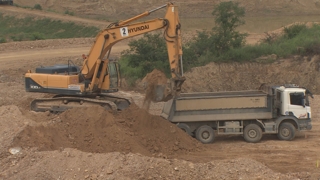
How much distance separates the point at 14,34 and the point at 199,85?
78.3ft

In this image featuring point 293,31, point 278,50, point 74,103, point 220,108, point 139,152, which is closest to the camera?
point 139,152

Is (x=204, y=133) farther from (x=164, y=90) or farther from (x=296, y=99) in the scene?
(x=296, y=99)

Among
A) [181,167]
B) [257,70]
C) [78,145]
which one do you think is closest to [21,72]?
[257,70]

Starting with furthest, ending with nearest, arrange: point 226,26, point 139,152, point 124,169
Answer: point 226,26 → point 139,152 → point 124,169

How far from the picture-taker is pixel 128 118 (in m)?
15.7

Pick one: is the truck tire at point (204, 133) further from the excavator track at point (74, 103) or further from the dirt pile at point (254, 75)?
the dirt pile at point (254, 75)

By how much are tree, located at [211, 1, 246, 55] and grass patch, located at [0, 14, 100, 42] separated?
17.5 meters

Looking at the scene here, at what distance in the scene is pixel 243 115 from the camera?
1590 cm

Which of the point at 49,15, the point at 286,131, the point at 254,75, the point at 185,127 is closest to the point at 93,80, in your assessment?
the point at 185,127

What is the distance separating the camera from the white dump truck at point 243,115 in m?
15.9

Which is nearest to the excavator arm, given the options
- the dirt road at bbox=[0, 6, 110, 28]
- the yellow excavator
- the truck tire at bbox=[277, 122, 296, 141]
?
the yellow excavator

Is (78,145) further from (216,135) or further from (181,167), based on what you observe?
(216,135)

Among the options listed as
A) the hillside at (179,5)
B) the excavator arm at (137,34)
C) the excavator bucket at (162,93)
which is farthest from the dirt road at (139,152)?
the hillside at (179,5)

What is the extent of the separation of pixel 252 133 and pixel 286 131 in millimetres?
1149
